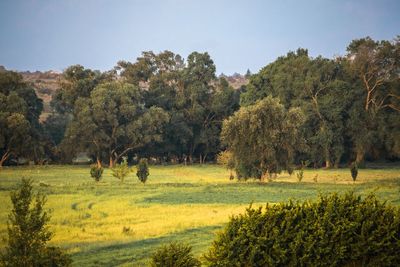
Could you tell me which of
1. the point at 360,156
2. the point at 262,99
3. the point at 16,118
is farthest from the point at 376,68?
the point at 16,118

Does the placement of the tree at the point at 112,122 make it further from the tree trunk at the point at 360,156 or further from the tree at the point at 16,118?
the tree trunk at the point at 360,156

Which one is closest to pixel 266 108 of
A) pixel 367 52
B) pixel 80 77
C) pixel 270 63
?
pixel 367 52

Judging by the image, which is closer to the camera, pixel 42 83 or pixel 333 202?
pixel 333 202

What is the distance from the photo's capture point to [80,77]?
9556 cm

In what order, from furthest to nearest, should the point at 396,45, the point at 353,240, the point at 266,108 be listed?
1. the point at 396,45
2. the point at 266,108
3. the point at 353,240

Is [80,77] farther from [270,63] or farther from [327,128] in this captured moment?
[327,128]

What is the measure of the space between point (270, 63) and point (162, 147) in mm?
30228

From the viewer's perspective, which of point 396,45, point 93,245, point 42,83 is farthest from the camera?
point 42,83

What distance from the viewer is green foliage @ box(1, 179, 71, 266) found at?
8.73 meters

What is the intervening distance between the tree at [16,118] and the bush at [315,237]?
2840 inches

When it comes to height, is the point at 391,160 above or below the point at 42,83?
below

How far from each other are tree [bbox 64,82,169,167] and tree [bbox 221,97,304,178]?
36.5 m

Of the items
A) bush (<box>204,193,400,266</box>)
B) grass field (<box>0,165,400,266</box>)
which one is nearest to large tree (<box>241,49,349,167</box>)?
grass field (<box>0,165,400,266</box>)

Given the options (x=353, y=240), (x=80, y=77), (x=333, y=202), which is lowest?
(x=353, y=240)
